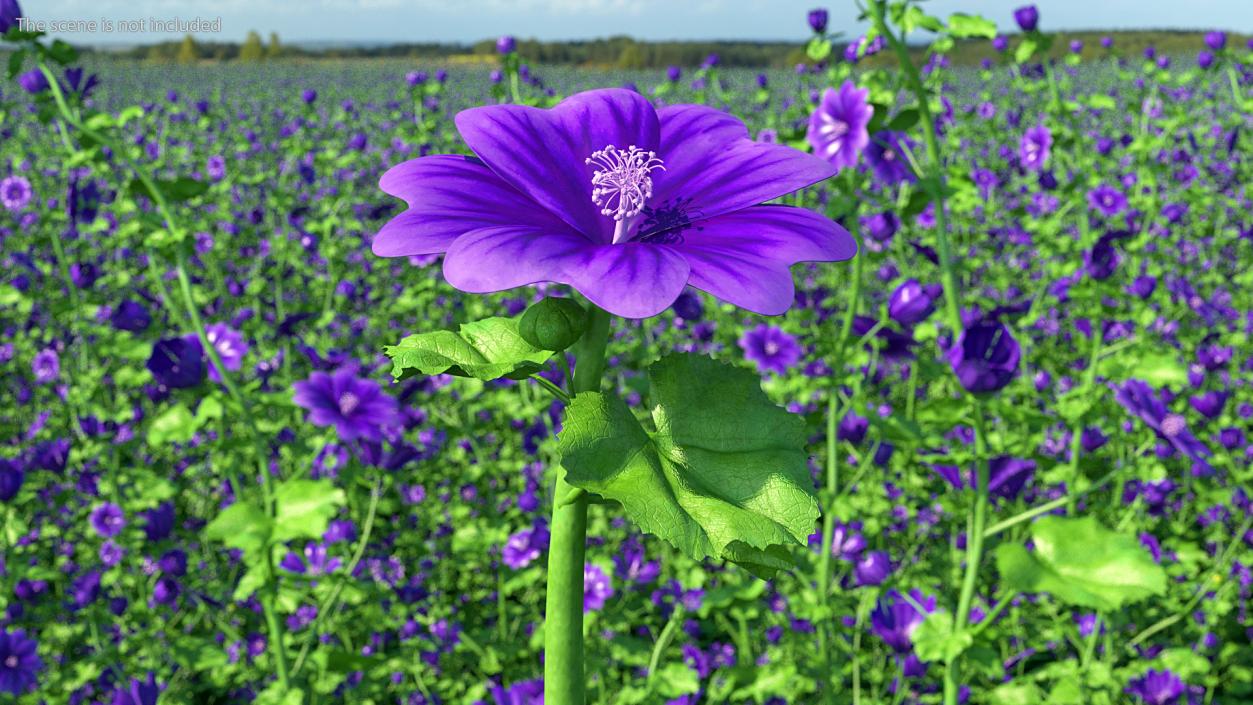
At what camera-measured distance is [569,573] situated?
0.52m

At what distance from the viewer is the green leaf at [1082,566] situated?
1.45 metres

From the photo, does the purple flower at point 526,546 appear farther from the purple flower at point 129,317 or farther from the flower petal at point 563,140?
the flower petal at point 563,140

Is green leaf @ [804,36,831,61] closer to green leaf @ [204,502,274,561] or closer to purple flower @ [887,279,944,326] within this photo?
purple flower @ [887,279,944,326]

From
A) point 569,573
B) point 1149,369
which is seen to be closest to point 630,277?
point 569,573

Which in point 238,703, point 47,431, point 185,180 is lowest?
point 238,703

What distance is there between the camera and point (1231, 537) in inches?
136

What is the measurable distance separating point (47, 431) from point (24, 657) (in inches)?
38.1

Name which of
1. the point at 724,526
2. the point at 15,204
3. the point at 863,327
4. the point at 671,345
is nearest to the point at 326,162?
the point at 15,204

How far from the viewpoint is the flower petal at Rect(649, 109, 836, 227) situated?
569 millimetres

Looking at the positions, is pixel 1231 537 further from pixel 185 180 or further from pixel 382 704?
pixel 185 180

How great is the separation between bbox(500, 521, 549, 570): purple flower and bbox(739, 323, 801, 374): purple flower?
1012mm

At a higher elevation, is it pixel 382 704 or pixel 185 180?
pixel 185 180

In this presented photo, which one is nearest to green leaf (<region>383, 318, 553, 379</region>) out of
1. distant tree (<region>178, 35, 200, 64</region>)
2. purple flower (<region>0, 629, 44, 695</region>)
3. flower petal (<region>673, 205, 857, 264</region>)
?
flower petal (<region>673, 205, 857, 264</region>)

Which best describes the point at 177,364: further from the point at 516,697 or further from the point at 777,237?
the point at 777,237
